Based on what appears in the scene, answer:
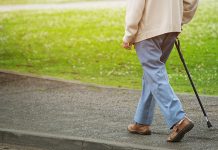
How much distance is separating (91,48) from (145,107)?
10.1m

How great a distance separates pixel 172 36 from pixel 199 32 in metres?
12.9

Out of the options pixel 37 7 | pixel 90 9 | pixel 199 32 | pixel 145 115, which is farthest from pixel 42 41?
pixel 145 115

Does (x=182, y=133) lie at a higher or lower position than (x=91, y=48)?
higher

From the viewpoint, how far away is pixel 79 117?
9352mm

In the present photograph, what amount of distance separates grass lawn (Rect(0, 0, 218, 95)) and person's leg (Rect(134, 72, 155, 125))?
11.8ft

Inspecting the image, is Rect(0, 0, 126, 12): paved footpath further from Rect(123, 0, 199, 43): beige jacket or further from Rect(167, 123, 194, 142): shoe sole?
Rect(167, 123, 194, 142): shoe sole

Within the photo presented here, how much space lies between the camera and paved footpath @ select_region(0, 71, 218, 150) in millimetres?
7879

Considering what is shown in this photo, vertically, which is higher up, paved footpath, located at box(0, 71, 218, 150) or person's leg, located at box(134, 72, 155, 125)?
person's leg, located at box(134, 72, 155, 125)

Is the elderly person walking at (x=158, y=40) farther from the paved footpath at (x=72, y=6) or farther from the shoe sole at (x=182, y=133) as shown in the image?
the paved footpath at (x=72, y=6)

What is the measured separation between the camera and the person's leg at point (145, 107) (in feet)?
26.3

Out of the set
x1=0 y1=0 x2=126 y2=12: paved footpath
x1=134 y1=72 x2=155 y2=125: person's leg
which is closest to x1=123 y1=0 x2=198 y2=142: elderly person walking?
x1=134 y1=72 x2=155 y2=125: person's leg

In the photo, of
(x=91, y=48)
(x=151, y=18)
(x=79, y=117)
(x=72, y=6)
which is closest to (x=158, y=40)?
(x=151, y=18)

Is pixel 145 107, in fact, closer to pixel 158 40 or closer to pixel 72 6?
pixel 158 40

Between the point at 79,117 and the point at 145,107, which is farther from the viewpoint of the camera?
the point at 79,117
